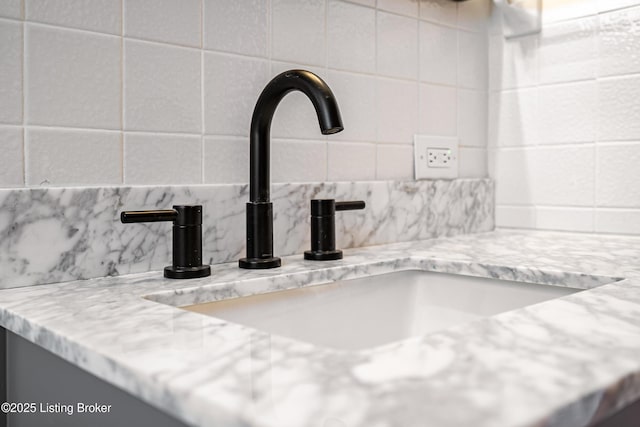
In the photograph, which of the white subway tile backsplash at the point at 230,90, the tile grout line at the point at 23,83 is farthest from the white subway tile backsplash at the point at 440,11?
the tile grout line at the point at 23,83

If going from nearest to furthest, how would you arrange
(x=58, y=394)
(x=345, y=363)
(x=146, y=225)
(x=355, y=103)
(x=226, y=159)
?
(x=345, y=363) < (x=58, y=394) < (x=146, y=225) < (x=226, y=159) < (x=355, y=103)

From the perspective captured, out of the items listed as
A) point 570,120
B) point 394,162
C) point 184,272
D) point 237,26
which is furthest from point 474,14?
point 184,272

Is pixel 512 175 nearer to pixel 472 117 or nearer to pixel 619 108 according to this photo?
pixel 472 117

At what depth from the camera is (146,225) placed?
864mm

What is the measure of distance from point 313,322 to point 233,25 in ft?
1.63

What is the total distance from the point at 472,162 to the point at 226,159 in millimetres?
688

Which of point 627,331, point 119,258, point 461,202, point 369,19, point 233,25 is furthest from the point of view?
point 461,202

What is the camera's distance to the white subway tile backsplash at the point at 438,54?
132 cm

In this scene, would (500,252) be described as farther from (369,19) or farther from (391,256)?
(369,19)

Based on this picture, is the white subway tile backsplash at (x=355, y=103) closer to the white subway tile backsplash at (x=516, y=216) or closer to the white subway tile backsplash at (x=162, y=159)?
the white subway tile backsplash at (x=162, y=159)

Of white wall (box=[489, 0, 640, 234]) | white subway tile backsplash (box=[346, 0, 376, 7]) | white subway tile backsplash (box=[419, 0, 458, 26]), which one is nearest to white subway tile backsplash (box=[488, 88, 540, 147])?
white wall (box=[489, 0, 640, 234])

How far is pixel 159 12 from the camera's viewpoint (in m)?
0.89

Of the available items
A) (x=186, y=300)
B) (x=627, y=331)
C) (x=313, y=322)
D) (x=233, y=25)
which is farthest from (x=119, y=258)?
(x=627, y=331)

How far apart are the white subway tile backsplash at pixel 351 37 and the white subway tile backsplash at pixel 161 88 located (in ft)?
1.01
